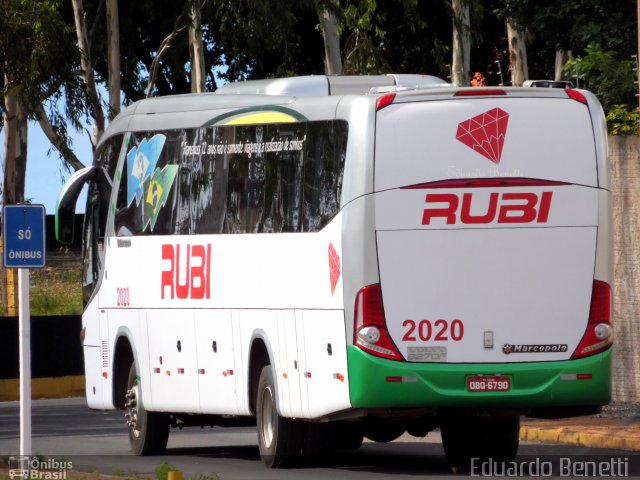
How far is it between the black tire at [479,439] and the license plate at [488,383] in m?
1.67

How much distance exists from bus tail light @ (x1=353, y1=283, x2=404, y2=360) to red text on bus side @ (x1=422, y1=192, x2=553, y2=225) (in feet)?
2.57

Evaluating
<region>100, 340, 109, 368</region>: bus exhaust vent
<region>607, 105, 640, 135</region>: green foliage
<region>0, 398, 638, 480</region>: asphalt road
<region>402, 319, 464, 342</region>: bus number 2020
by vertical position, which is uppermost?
<region>607, 105, 640, 135</region>: green foliage

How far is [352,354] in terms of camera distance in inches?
537

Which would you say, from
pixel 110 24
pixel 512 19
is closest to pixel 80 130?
pixel 110 24

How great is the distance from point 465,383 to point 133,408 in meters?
5.15

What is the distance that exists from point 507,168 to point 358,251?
145 centimetres

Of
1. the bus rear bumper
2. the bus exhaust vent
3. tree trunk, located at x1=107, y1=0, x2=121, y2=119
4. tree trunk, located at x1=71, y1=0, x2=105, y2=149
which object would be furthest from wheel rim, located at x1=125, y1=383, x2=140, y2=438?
tree trunk, located at x1=107, y1=0, x2=121, y2=119

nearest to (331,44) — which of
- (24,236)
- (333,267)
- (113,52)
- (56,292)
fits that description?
(113,52)

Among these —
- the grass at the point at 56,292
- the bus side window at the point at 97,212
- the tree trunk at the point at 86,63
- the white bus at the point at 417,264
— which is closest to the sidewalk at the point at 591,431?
the white bus at the point at 417,264

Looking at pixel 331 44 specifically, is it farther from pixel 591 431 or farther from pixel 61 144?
pixel 591 431

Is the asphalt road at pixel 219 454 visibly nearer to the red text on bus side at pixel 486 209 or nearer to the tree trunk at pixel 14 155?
the red text on bus side at pixel 486 209

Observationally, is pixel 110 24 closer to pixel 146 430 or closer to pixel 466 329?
pixel 146 430

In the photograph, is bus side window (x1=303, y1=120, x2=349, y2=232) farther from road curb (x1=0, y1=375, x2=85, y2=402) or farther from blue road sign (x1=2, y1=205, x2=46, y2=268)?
road curb (x1=0, y1=375, x2=85, y2=402)

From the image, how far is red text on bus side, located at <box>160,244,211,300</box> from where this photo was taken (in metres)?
16.0
